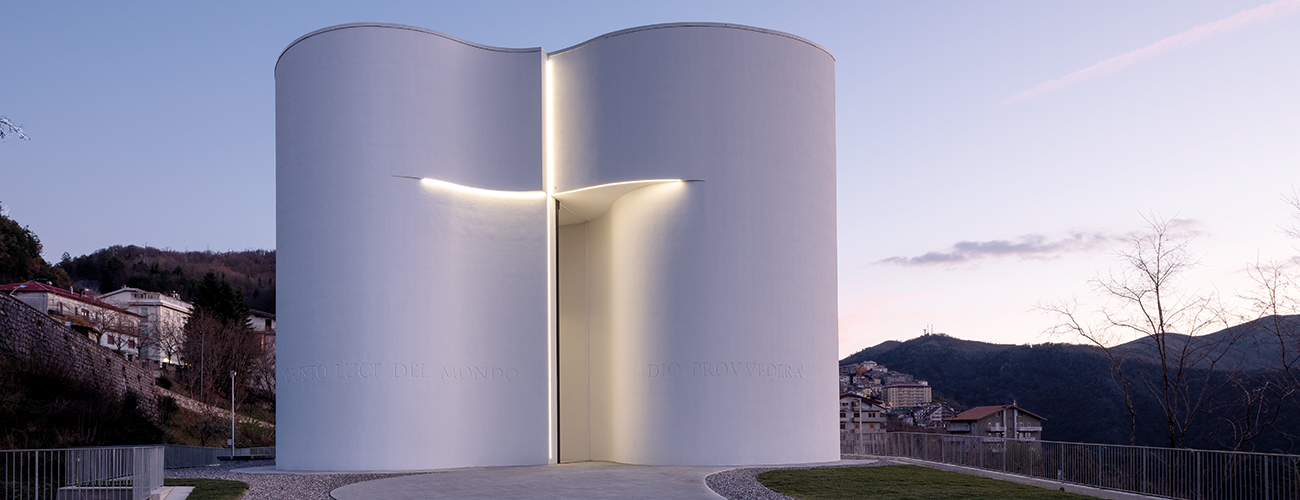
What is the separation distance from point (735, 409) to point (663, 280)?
321 cm

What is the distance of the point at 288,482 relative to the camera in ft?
54.3

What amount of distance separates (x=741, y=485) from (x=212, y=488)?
8.26 meters

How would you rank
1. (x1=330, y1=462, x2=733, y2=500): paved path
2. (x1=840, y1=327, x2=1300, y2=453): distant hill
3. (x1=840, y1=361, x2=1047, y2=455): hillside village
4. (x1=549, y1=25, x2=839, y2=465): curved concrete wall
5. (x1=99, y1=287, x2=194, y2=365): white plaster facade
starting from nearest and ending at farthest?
(x1=330, y1=462, x2=733, y2=500): paved path
(x1=549, y1=25, x2=839, y2=465): curved concrete wall
(x1=840, y1=327, x2=1300, y2=453): distant hill
(x1=840, y1=361, x2=1047, y2=455): hillside village
(x1=99, y1=287, x2=194, y2=365): white plaster facade

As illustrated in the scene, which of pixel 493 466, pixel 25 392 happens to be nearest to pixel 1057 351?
pixel 493 466

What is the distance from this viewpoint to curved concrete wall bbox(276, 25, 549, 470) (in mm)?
19922

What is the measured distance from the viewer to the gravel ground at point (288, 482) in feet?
46.9

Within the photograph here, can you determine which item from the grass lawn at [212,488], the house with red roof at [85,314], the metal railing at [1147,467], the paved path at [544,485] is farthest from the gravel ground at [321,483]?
the house with red roof at [85,314]

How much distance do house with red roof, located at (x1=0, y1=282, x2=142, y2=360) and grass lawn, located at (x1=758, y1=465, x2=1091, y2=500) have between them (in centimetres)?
4549

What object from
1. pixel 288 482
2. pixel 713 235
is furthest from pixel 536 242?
pixel 288 482

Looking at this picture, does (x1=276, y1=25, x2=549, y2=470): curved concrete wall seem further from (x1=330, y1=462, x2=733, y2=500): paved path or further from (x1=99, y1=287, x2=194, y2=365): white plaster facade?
(x1=99, y1=287, x2=194, y2=365): white plaster facade

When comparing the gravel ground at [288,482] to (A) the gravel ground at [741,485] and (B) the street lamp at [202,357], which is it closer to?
(A) the gravel ground at [741,485]

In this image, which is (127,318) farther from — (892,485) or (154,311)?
(892,485)

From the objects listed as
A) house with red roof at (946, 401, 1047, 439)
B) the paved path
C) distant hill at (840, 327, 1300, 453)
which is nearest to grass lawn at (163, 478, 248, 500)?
the paved path

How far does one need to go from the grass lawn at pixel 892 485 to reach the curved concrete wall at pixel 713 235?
9.88ft
